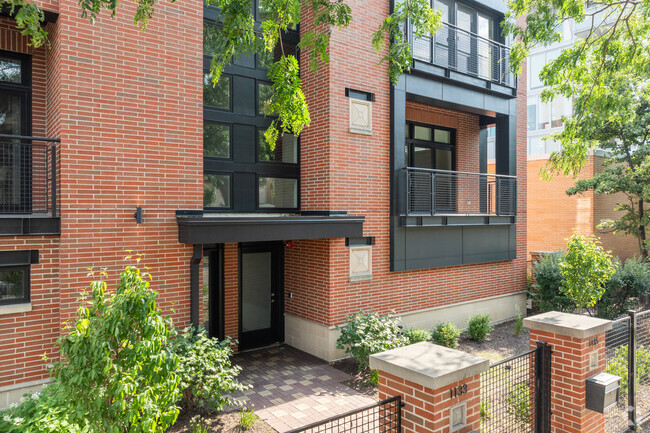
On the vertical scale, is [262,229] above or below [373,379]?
above

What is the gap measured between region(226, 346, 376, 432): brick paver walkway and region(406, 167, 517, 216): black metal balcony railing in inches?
163

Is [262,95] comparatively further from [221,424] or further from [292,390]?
[221,424]

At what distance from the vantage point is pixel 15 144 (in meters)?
6.38

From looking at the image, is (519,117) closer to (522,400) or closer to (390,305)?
(390,305)

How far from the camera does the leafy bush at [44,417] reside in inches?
143

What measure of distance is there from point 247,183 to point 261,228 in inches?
68.3

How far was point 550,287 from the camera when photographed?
1155 cm

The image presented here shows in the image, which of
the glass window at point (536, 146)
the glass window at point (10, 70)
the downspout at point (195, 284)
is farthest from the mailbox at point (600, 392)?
the glass window at point (536, 146)

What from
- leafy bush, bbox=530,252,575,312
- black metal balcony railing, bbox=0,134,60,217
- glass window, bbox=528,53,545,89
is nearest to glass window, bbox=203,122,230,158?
black metal balcony railing, bbox=0,134,60,217

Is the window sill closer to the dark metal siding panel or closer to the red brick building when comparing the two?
the red brick building

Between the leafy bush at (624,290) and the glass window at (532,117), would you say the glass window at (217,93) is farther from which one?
the glass window at (532,117)

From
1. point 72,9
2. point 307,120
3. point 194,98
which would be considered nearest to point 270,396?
point 307,120

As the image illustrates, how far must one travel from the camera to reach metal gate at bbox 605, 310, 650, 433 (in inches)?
218

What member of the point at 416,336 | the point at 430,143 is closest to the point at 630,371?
the point at 416,336
